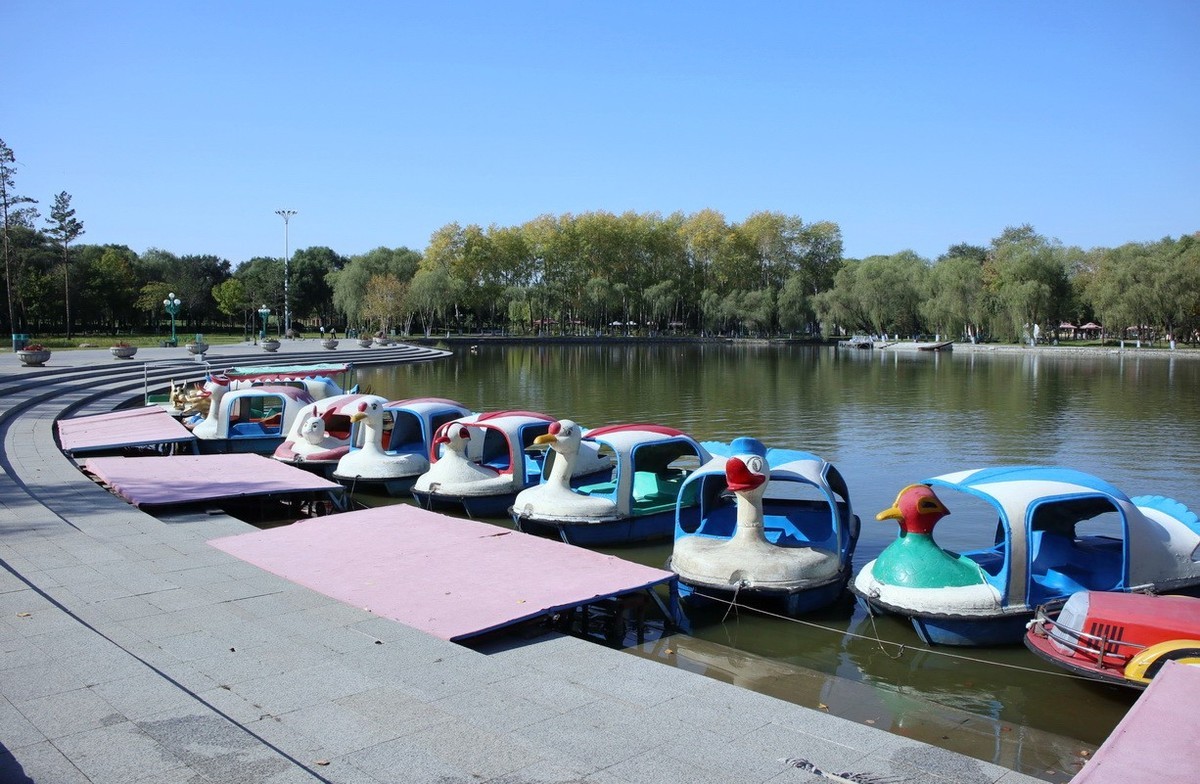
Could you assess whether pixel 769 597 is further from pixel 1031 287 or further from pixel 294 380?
pixel 1031 287

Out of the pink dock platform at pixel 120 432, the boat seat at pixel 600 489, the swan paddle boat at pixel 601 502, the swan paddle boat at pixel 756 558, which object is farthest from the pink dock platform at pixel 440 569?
the pink dock platform at pixel 120 432

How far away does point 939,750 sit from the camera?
591 centimetres

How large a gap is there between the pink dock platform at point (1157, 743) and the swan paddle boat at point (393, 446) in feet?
42.3

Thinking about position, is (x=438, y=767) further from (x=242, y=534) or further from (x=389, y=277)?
(x=389, y=277)

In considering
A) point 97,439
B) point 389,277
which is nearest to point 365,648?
point 97,439

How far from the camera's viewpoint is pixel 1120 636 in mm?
8242

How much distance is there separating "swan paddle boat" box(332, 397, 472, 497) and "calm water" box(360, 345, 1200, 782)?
5367 mm

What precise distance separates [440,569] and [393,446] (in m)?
9.60

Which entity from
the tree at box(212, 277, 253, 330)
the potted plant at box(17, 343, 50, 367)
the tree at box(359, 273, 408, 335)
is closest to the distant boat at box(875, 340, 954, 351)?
the tree at box(359, 273, 408, 335)

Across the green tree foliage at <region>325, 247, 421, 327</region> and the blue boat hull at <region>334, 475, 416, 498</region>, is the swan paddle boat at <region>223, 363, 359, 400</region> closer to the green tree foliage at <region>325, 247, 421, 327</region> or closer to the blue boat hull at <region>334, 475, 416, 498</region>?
the blue boat hull at <region>334, 475, 416, 498</region>

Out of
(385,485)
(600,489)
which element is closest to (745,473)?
(600,489)

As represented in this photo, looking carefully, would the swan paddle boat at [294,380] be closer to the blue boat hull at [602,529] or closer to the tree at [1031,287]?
the blue boat hull at [602,529]

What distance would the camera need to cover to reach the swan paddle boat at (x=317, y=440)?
18344 millimetres

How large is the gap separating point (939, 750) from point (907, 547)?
448cm
